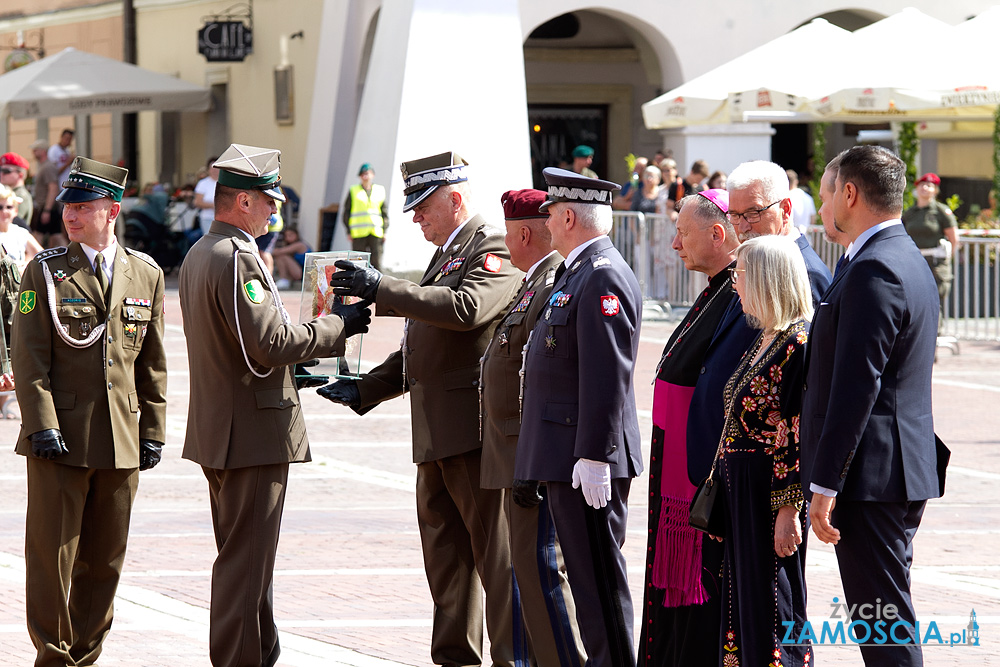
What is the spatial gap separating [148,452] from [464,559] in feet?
4.29

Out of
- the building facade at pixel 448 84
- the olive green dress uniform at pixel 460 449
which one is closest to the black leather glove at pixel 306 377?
the olive green dress uniform at pixel 460 449

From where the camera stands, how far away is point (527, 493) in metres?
5.30

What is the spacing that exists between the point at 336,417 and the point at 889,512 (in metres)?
8.65

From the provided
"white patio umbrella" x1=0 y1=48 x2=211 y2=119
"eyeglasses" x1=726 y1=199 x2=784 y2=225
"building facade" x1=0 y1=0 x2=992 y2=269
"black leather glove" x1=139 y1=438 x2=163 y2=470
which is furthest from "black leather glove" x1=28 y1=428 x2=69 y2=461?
"white patio umbrella" x1=0 y1=48 x2=211 y2=119

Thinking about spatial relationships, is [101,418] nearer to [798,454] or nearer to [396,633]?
[396,633]

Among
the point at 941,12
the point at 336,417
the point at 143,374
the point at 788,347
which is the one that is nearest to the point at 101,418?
the point at 143,374

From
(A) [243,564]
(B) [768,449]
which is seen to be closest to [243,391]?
(A) [243,564]

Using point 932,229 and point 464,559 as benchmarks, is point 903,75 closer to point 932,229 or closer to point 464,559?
point 932,229

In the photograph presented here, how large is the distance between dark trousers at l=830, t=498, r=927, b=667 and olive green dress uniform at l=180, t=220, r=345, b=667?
6.66 ft

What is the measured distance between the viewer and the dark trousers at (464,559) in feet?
19.2

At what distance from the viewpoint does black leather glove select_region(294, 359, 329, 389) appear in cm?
611

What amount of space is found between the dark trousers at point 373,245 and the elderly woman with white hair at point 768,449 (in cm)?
1721

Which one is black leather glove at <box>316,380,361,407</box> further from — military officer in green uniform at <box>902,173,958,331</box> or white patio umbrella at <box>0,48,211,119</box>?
white patio umbrella at <box>0,48,211,119</box>

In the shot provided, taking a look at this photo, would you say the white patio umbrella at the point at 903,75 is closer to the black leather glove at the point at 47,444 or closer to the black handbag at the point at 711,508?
the black handbag at the point at 711,508
